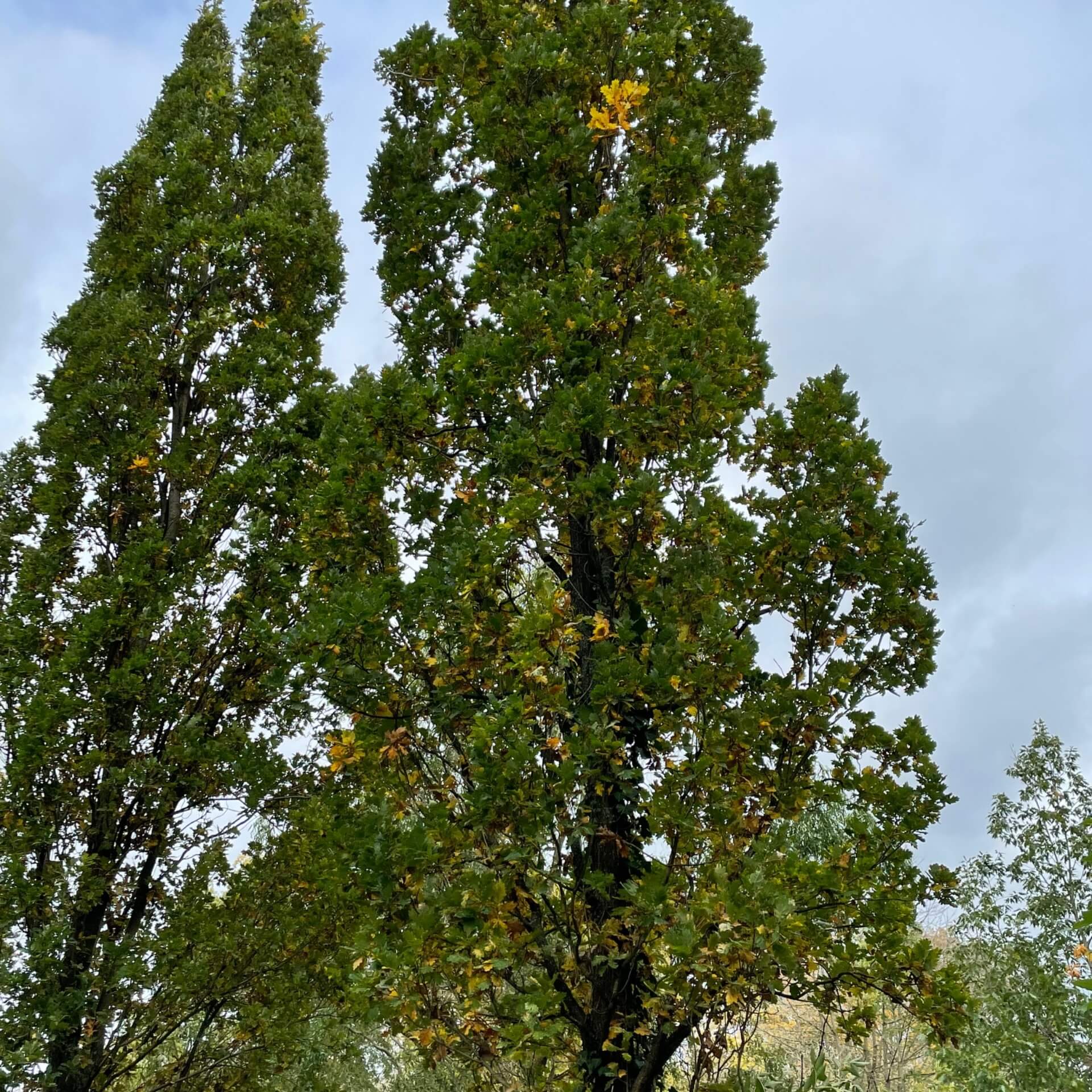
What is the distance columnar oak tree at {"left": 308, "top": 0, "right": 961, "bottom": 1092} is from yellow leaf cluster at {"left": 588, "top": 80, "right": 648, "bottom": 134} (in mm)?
22

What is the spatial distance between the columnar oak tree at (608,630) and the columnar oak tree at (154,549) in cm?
113

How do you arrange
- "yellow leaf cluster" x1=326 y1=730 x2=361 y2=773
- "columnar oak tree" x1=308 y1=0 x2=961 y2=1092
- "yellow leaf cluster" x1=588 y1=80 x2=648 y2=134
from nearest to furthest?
1. "columnar oak tree" x1=308 y1=0 x2=961 y2=1092
2. "yellow leaf cluster" x1=326 y1=730 x2=361 y2=773
3. "yellow leaf cluster" x1=588 y1=80 x2=648 y2=134

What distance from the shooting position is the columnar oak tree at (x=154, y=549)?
21.0ft

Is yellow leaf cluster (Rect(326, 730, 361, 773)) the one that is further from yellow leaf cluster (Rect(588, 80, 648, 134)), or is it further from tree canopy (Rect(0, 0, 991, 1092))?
yellow leaf cluster (Rect(588, 80, 648, 134))

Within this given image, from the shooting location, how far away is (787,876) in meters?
4.16

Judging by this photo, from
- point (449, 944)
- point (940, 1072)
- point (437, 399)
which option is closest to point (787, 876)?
point (449, 944)

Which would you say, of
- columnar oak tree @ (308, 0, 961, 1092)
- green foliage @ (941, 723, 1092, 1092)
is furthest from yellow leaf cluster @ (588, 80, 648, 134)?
green foliage @ (941, 723, 1092, 1092)

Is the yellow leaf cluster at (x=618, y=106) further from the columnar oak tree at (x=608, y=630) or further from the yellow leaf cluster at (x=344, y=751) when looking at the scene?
the yellow leaf cluster at (x=344, y=751)

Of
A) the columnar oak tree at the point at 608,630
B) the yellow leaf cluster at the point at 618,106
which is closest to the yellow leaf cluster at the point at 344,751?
the columnar oak tree at the point at 608,630

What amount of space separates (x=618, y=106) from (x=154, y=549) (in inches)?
188

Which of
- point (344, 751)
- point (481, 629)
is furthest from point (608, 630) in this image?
point (344, 751)

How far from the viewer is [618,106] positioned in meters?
5.75

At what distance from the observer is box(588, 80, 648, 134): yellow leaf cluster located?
18.6ft

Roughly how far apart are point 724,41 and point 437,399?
13.3 feet
